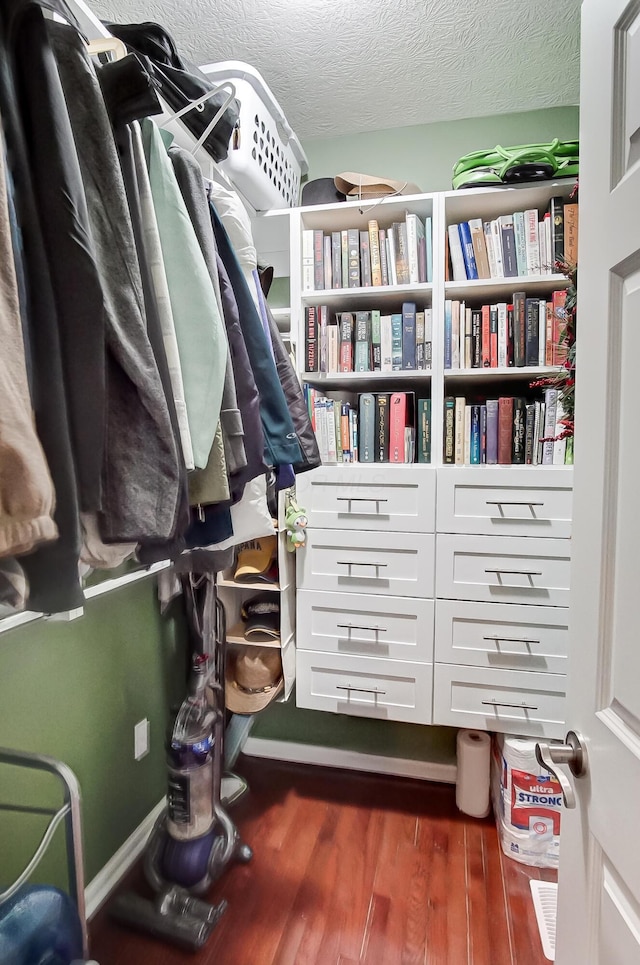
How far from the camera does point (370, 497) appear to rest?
162 centimetres

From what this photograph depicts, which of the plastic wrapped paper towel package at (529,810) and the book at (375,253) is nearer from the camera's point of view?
the plastic wrapped paper towel package at (529,810)

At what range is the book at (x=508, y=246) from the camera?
1.57m

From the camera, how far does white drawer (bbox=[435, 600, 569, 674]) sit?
1.50m

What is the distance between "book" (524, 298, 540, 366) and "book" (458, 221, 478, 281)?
21cm

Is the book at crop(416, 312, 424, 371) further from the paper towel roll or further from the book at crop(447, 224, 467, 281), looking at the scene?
the paper towel roll

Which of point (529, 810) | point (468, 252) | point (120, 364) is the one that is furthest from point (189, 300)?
point (529, 810)

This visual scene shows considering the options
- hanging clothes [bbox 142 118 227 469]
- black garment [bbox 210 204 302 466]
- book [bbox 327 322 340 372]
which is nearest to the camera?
hanging clothes [bbox 142 118 227 469]

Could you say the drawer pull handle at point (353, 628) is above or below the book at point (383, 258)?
below

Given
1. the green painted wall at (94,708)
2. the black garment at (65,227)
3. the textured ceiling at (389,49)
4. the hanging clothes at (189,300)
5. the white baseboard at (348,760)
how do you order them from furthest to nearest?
the white baseboard at (348,760)
the textured ceiling at (389,49)
the green painted wall at (94,708)
the hanging clothes at (189,300)
the black garment at (65,227)

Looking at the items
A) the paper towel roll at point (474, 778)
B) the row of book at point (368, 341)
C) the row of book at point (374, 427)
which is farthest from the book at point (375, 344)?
the paper towel roll at point (474, 778)

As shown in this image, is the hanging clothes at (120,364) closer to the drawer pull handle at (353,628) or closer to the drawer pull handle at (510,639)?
the drawer pull handle at (353,628)

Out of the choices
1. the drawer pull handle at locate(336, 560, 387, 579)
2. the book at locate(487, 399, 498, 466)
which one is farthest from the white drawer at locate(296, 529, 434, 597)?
the book at locate(487, 399, 498, 466)

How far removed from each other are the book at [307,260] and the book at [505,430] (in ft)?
2.52

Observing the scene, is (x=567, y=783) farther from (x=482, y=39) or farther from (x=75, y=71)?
(x=482, y=39)
